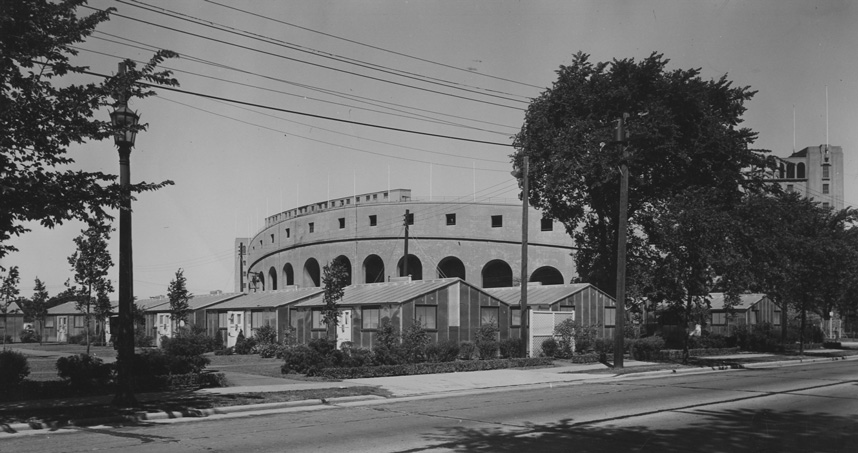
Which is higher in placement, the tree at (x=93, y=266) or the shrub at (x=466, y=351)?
the tree at (x=93, y=266)

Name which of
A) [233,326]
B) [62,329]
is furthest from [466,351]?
[62,329]

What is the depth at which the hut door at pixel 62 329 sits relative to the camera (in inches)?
2566

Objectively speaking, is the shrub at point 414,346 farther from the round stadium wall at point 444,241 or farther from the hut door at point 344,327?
the round stadium wall at point 444,241

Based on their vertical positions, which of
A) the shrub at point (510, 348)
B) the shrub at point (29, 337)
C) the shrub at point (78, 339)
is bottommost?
the shrub at point (29, 337)

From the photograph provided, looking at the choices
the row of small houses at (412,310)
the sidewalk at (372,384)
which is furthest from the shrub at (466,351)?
the sidewalk at (372,384)

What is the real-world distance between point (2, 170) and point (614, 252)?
4027cm

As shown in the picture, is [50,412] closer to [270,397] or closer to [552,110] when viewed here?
[270,397]

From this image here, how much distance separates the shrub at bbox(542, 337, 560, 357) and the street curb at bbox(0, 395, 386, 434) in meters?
16.9

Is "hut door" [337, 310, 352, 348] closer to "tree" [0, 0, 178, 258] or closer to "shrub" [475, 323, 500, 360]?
"shrub" [475, 323, 500, 360]

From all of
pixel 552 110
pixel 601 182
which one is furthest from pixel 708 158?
pixel 552 110

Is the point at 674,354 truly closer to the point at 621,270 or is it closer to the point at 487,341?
the point at 487,341

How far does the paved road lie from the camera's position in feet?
36.4

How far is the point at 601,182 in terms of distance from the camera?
4300cm

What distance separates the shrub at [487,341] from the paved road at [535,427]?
37.4 ft
